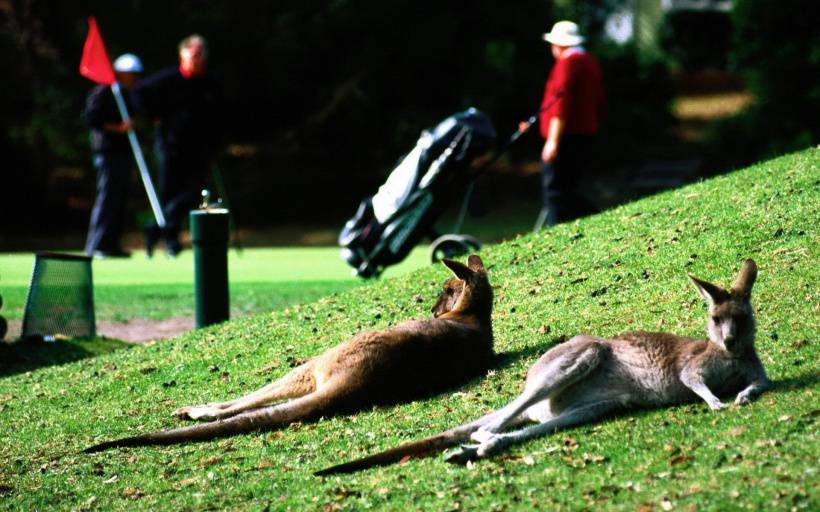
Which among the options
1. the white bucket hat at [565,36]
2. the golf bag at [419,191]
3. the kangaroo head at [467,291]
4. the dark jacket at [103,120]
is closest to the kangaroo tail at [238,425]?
the kangaroo head at [467,291]

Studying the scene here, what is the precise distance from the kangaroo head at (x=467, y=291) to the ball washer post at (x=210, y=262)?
3.58 m

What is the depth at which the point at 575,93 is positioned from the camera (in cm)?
1345

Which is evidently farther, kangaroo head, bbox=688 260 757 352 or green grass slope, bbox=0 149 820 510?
kangaroo head, bbox=688 260 757 352

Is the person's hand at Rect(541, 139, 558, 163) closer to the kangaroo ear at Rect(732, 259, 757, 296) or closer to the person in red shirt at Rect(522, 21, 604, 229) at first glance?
the person in red shirt at Rect(522, 21, 604, 229)

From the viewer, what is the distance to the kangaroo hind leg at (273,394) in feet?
25.5

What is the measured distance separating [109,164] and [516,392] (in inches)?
489

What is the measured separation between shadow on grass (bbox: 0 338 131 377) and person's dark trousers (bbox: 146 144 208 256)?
19.3ft

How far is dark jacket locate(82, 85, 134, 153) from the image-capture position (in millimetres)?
18500

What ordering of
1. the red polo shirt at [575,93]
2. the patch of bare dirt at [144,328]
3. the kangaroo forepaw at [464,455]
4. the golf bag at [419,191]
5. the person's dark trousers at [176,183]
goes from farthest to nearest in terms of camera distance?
1. the person's dark trousers at [176,183]
2. the red polo shirt at [575,93]
3. the golf bag at [419,191]
4. the patch of bare dirt at [144,328]
5. the kangaroo forepaw at [464,455]

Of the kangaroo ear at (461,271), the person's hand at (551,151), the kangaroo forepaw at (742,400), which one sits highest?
the person's hand at (551,151)

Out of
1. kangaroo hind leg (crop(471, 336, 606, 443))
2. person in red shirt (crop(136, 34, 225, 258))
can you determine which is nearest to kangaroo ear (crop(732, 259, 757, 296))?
kangaroo hind leg (crop(471, 336, 606, 443))

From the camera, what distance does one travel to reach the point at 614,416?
21.7ft

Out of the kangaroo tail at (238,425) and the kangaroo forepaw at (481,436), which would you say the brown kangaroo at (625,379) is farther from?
the kangaroo tail at (238,425)

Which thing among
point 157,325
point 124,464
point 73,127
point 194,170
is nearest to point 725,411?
point 124,464
